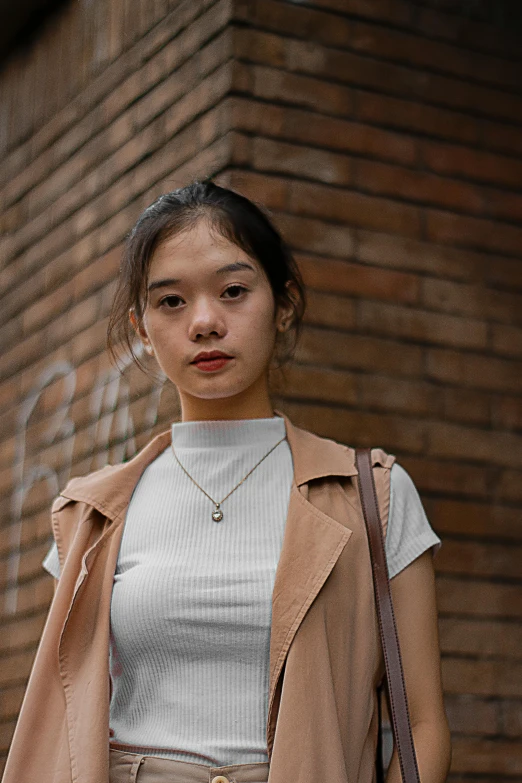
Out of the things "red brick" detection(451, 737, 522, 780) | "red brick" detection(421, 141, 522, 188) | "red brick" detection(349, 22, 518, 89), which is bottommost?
"red brick" detection(451, 737, 522, 780)

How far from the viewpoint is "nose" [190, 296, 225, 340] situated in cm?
241

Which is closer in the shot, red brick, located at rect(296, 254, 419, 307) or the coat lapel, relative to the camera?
the coat lapel

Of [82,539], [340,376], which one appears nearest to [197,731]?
[82,539]

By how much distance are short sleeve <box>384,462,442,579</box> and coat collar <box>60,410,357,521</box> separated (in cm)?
10

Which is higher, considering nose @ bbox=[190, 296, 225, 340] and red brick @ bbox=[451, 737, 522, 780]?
nose @ bbox=[190, 296, 225, 340]

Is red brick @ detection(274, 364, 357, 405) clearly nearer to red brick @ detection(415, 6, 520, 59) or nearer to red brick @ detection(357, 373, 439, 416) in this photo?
red brick @ detection(357, 373, 439, 416)

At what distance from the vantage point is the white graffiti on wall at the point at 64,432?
402 centimetres

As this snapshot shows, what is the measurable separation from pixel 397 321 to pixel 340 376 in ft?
0.97

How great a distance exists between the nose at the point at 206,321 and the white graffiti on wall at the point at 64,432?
130cm

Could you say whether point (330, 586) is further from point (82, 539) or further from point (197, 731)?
point (82, 539)

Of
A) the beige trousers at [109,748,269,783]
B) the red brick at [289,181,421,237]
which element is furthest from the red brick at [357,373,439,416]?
the beige trousers at [109,748,269,783]

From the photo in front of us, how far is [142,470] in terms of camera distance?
8.61ft

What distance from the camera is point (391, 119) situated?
3973mm

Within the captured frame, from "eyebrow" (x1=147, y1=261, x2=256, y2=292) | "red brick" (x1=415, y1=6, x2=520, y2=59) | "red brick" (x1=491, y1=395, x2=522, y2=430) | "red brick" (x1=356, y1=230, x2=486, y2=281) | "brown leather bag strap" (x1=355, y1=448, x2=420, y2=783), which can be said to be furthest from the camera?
"red brick" (x1=415, y1=6, x2=520, y2=59)
